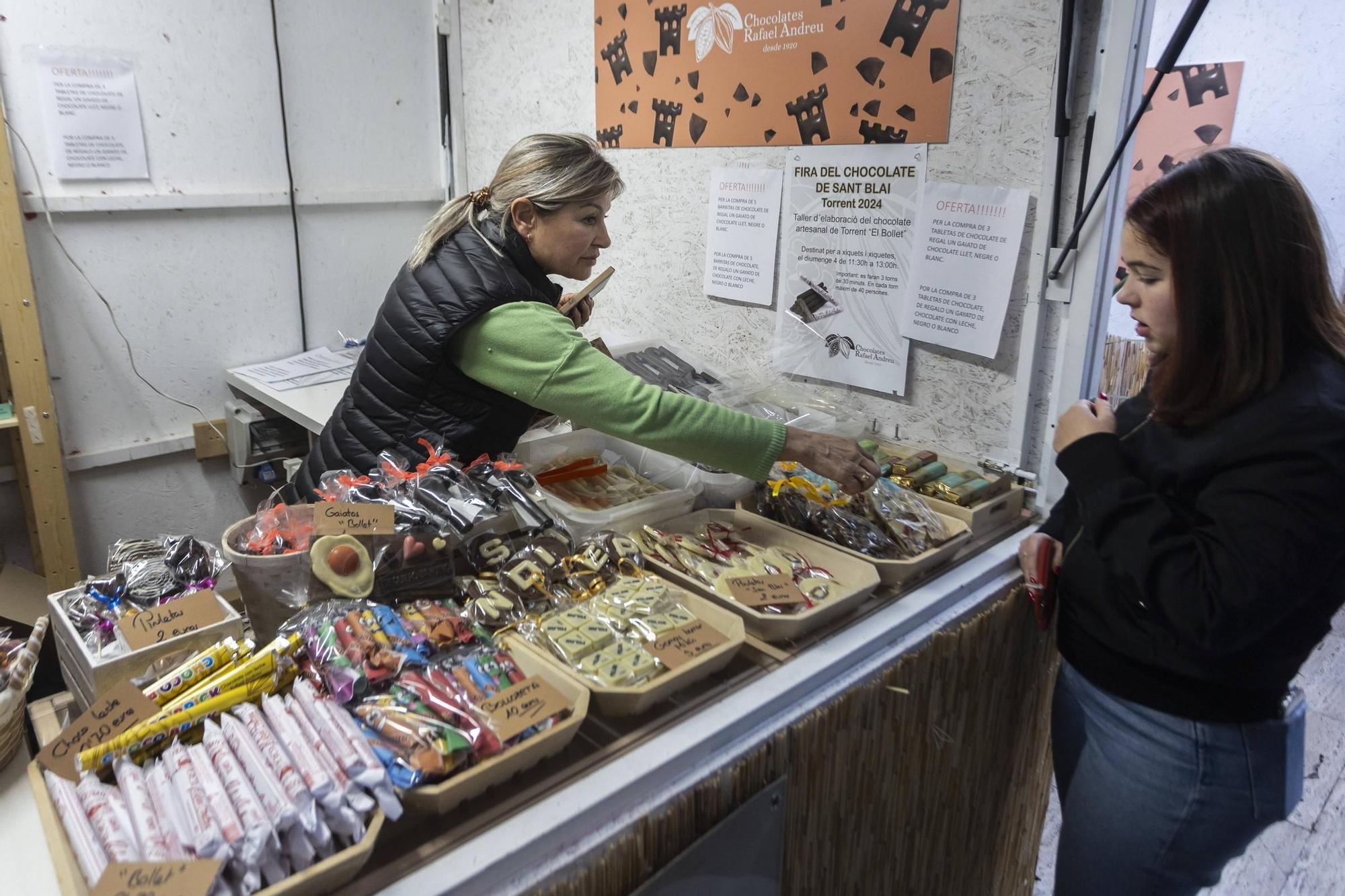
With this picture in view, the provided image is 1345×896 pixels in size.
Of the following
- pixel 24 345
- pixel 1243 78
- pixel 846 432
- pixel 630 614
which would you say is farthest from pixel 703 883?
pixel 1243 78

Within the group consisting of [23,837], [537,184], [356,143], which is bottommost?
[23,837]

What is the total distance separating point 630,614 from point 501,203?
2.58 feet

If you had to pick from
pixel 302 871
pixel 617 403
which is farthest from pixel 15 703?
pixel 617 403

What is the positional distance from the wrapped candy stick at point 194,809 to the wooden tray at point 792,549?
68 cm

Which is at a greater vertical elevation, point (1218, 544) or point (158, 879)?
point (1218, 544)

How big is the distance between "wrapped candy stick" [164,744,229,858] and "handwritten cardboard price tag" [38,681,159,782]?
63mm

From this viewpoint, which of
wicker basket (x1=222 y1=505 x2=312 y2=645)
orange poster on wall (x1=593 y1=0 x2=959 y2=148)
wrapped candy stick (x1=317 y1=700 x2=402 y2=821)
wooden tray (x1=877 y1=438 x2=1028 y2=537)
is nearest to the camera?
wrapped candy stick (x1=317 y1=700 x2=402 y2=821)

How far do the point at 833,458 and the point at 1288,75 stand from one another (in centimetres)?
300

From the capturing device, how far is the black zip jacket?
92cm

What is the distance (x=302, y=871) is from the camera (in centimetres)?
75

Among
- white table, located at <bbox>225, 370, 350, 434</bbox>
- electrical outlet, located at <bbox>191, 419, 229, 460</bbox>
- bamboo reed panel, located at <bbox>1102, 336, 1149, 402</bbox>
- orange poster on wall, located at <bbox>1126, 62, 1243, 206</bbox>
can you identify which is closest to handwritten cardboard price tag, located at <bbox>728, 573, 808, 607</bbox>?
white table, located at <bbox>225, 370, 350, 434</bbox>

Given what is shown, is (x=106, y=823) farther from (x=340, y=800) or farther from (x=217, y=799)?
(x=340, y=800)

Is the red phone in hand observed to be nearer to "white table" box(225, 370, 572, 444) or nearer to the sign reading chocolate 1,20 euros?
the sign reading chocolate 1,20 euros

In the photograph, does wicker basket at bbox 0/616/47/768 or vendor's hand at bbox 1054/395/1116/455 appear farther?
vendor's hand at bbox 1054/395/1116/455
